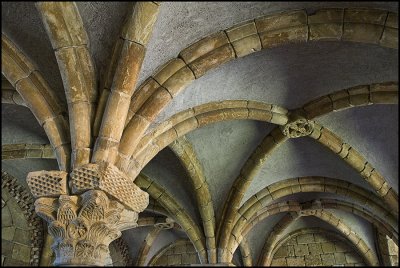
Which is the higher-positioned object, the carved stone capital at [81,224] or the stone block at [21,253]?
the stone block at [21,253]

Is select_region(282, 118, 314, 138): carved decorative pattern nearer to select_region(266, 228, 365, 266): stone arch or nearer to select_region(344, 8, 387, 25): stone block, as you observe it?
select_region(344, 8, 387, 25): stone block

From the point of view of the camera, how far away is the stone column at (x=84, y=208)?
10.2 ft

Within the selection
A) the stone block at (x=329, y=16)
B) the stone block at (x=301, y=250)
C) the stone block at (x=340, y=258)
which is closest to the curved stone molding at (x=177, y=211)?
the stone block at (x=329, y=16)

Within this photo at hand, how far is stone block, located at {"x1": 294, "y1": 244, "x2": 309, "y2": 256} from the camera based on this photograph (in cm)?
1090

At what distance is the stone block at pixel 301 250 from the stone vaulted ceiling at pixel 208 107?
5.83 ft

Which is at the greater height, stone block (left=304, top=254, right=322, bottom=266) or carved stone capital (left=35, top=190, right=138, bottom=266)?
stone block (left=304, top=254, right=322, bottom=266)

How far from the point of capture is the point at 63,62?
3.58 meters

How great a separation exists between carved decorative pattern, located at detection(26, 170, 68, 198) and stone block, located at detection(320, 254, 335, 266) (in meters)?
9.17

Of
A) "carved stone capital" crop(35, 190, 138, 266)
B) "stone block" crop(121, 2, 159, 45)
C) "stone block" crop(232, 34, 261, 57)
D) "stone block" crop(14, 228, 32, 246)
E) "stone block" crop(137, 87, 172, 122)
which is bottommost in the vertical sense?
"carved stone capital" crop(35, 190, 138, 266)

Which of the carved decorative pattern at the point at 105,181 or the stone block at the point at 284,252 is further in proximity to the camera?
the stone block at the point at 284,252

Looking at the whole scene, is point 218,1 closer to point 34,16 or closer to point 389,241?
point 34,16

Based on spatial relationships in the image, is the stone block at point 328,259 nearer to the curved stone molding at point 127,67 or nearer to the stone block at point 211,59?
the stone block at point 211,59

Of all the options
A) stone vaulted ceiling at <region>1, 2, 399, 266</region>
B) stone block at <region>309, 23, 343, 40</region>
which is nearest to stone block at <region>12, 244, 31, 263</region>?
stone vaulted ceiling at <region>1, 2, 399, 266</region>

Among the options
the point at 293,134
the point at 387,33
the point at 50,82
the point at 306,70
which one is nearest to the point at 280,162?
the point at 293,134
